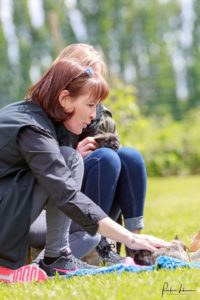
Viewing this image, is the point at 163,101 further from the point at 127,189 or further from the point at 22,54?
the point at 127,189

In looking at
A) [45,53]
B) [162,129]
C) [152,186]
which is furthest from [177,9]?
[152,186]

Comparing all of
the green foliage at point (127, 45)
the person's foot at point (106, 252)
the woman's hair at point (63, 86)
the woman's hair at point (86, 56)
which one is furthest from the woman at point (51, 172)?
the green foliage at point (127, 45)

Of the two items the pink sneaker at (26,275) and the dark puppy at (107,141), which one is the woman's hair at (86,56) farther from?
the pink sneaker at (26,275)

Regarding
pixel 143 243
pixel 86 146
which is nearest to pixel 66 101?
pixel 86 146

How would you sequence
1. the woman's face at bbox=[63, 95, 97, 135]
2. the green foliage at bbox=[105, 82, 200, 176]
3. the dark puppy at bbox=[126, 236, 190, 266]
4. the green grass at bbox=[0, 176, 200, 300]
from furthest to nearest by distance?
the green foliage at bbox=[105, 82, 200, 176] → the woman's face at bbox=[63, 95, 97, 135] → the dark puppy at bbox=[126, 236, 190, 266] → the green grass at bbox=[0, 176, 200, 300]

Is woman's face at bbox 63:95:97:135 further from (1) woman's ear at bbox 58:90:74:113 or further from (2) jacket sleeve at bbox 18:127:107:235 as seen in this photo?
(2) jacket sleeve at bbox 18:127:107:235

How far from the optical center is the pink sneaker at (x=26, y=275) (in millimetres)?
2768

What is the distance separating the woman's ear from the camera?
293cm

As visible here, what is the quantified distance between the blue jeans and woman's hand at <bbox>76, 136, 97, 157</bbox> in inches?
2.5

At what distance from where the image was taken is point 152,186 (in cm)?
1057

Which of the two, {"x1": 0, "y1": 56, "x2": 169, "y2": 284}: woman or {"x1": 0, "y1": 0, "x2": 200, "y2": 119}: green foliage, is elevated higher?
{"x1": 0, "y1": 56, "x2": 169, "y2": 284}: woman

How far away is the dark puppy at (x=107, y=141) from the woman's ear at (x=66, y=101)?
49 centimetres

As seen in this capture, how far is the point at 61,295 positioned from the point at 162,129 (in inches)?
511

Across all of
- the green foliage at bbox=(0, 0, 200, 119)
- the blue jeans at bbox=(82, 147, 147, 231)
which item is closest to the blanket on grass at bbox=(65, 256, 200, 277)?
the blue jeans at bbox=(82, 147, 147, 231)
